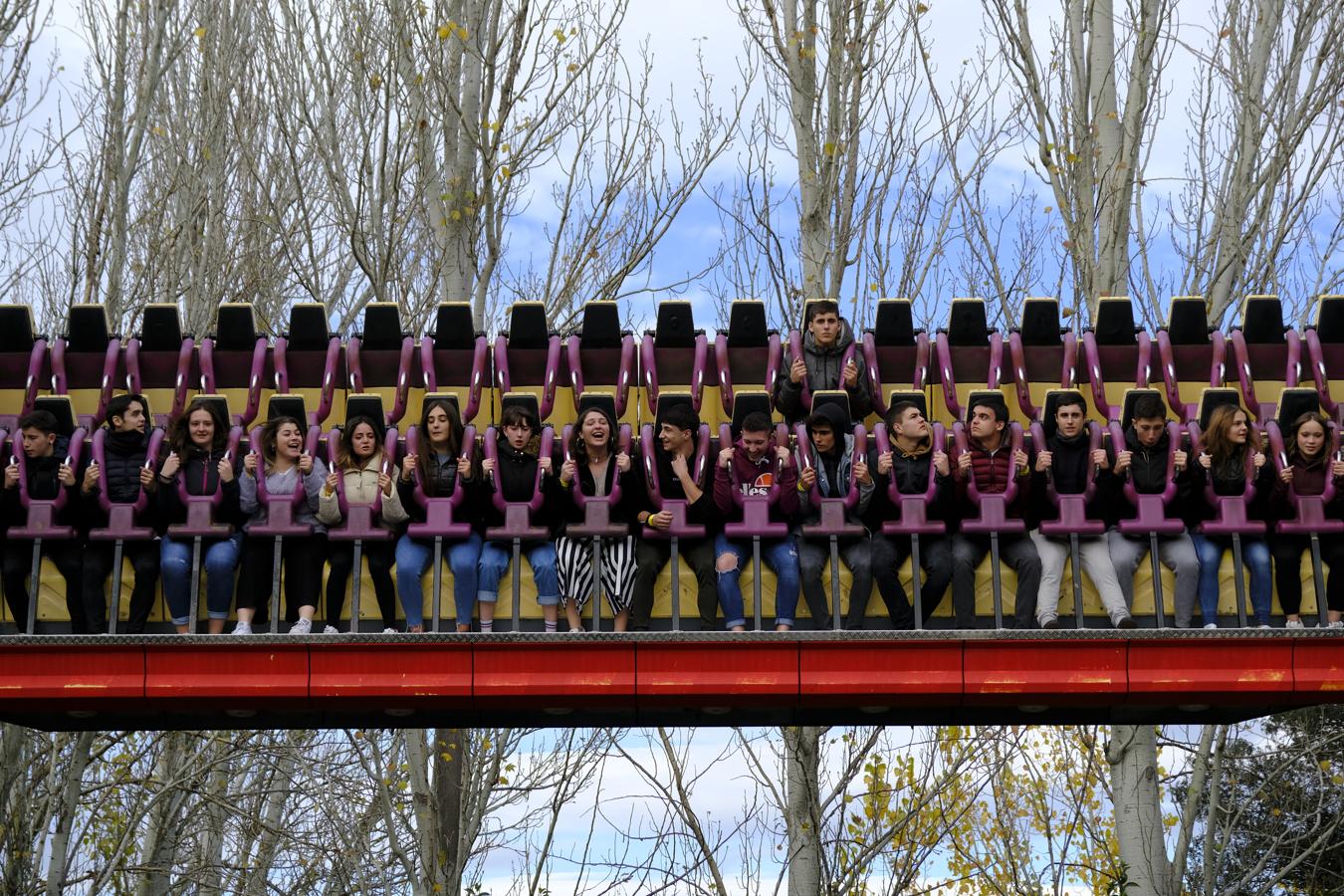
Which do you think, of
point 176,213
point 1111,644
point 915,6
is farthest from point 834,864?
point 176,213

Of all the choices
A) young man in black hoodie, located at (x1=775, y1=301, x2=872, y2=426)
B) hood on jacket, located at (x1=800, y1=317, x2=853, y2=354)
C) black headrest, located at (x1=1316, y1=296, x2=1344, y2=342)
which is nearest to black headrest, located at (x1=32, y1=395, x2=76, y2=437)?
young man in black hoodie, located at (x1=775, y1=301, x2=872, y2=426)

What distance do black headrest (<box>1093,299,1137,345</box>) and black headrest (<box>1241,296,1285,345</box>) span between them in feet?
2.02

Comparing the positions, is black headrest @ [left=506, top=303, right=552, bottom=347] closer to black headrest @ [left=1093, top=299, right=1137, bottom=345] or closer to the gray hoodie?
the gray hoodie

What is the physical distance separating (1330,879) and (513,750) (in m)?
10.2

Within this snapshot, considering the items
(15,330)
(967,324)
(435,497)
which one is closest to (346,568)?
(435,497)

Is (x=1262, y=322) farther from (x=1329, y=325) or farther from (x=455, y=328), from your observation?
(x=455, y=328)

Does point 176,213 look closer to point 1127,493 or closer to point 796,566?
point 796,566

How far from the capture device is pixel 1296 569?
26.2 feet

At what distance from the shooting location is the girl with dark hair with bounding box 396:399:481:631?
796 cm

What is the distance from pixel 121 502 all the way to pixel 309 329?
182 centimetres

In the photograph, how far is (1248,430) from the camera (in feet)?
26.0

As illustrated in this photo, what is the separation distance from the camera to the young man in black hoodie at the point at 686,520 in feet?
26.1

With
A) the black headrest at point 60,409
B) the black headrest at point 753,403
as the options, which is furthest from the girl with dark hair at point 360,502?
the black headrest at point 753,403

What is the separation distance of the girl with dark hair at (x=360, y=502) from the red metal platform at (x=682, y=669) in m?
0.28
